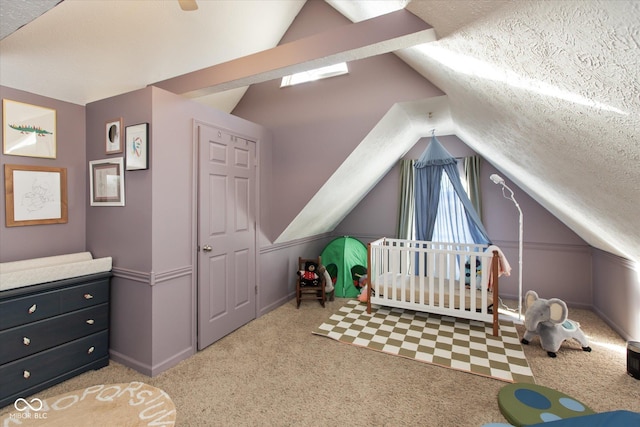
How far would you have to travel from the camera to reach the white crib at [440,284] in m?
2.78

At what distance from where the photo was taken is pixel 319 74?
10.1ft

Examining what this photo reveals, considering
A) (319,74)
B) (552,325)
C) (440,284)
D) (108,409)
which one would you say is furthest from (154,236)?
(552,325)

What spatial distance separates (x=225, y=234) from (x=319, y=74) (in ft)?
6.81

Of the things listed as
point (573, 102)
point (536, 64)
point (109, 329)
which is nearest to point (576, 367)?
Result: point (573, 102)

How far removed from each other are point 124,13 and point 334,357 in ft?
10.6

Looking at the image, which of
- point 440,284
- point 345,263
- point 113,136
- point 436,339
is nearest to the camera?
point 113,136

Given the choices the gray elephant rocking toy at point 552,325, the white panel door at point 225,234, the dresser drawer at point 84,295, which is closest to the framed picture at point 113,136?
the white panel door at point 225,234

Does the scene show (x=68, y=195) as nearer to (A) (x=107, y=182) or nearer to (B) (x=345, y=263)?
(A) (x=107, y=182)

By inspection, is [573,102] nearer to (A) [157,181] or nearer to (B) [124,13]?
(A) [157,181]

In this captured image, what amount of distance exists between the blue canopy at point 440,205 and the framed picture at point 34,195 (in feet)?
12.4

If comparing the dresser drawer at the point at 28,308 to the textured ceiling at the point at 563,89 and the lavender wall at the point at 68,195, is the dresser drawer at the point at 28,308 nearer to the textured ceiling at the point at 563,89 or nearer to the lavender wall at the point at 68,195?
the lavender wall at the point at 68,195

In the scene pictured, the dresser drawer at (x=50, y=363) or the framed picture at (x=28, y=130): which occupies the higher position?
the framed picture at (x=28, y=130)

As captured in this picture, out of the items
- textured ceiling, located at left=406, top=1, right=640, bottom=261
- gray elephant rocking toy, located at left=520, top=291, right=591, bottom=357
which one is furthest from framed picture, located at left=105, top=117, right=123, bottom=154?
gray elephant rocking toy, located at left=520, top=291, right=591, bottom=357

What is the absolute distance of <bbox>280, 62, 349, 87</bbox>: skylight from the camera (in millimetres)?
2991
